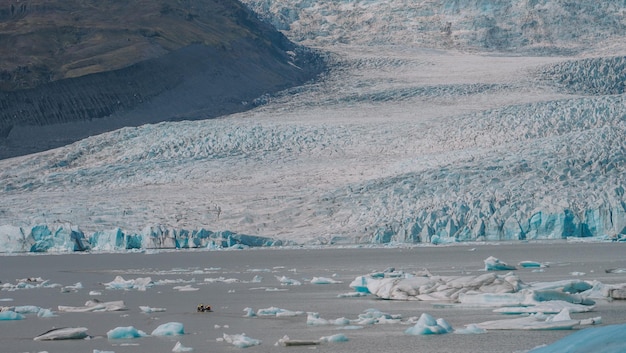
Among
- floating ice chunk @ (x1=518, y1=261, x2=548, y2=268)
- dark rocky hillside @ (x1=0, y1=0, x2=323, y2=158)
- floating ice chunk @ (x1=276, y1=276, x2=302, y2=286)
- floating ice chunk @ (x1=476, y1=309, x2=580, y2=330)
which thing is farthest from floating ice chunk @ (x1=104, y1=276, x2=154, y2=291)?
dark rocky hillside @ (x1=0, y1=0, x2=323, y2=158)

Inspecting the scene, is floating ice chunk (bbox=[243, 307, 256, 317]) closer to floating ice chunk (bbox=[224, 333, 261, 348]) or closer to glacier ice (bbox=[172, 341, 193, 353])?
floating ice chunk (bbox=[224, 333, 261, 348])

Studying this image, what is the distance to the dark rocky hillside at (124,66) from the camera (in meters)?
42.7

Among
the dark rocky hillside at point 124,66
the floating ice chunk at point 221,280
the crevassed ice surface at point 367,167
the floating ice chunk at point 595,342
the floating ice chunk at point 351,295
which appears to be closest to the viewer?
the floating ice chunk at point 595,342

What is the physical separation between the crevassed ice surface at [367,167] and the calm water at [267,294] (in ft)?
2.02

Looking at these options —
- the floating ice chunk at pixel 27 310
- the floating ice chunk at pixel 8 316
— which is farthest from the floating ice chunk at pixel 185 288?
the floating ice chunk at pixel 8 316

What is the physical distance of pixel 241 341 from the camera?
27.1 ft

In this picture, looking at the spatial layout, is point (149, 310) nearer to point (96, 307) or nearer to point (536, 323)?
point (96, 307)

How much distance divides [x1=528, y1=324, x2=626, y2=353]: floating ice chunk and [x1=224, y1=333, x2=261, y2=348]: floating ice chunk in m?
2.50

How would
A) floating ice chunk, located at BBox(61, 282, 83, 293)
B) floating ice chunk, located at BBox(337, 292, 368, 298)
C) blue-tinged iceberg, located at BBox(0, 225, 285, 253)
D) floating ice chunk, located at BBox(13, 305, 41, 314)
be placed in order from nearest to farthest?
floating ice chunk, located at BBox(13, 305, 41, 314), floating ice chunk, located at BBox(337, 292, 368, 298), floating ice chunk, located at BBox(61, 282, 83, 293), blue-tinged iceberg, located at BBox(0, 225, 285, 253)

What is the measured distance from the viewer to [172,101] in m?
45.0

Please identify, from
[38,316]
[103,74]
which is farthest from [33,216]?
[103,74]

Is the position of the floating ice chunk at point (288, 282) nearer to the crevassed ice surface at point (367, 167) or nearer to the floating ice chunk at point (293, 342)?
the floating ice chunk at point (293, 342)

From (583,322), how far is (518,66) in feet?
112

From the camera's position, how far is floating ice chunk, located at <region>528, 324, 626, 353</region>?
6133 mm
